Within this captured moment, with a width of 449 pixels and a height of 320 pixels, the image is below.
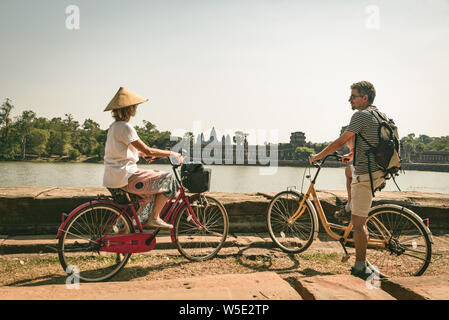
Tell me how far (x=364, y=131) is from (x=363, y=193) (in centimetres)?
60

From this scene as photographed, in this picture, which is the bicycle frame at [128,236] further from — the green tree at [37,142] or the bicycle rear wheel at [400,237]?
the green tree at [37,142]

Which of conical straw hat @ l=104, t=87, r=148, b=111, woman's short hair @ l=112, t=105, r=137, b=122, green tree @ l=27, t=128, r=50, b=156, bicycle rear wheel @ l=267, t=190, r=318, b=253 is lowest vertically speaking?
bicycle rear wheel @ l=267, t=190, r=318, b=253

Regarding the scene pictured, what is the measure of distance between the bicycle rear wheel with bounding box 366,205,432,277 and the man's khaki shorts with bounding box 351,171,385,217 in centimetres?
26

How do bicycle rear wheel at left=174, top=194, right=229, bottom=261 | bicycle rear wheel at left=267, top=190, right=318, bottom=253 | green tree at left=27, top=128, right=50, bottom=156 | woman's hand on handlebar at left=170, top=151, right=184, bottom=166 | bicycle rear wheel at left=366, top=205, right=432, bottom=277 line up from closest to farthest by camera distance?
bicycle rear wheel at left=366, top=205, right=432, bottom=277
woman's hand on handlebar at left=170, top=151, right=184, bottom=166
bicycle rear wheel at left=174, top=194, right=229, bottom=261
bicycle rear wheel at left=267, top=190, right=318, bottom=253
green tree at left=27, top=128, right=50, bottom=156

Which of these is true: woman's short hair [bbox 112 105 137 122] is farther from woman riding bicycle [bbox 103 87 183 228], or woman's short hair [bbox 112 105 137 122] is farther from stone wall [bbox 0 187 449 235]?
stone wall [bbox 0 187 449 235]

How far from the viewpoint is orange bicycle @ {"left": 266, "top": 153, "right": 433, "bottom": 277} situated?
3.25 meters

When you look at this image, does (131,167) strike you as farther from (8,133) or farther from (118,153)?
(8,133)

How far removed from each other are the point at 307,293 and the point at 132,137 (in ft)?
6.61

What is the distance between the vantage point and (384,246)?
11.2 ft

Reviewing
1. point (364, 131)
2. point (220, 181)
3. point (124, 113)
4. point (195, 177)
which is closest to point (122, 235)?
point (195, 177)

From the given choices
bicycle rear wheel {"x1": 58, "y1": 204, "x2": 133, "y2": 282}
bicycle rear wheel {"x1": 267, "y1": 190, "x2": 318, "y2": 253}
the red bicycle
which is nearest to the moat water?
bicycle rear wheel {"x1": 267, "y1": 190, "x2": 318, "y2": 253}

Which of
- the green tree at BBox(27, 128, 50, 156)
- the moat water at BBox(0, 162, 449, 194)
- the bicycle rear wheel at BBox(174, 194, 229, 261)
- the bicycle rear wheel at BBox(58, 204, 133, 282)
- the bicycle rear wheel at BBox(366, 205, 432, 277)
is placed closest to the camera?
the bicycle rear wheel at BBox(58, 204, 133, 282)

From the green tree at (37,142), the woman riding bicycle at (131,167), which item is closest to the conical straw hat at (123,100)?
the woman riding bicycle at (131,167)
